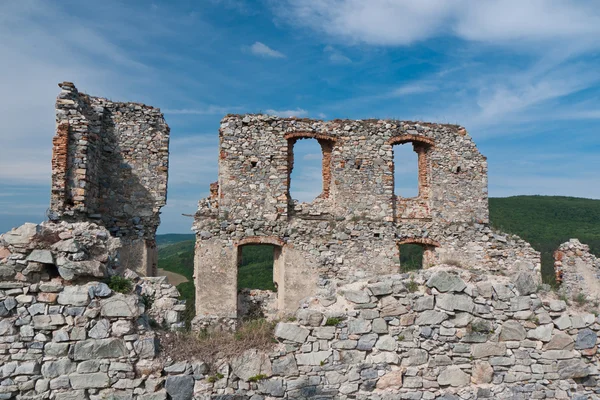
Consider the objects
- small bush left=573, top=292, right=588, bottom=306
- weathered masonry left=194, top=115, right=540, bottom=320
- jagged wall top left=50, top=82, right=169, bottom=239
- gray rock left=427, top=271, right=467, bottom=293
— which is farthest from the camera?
weathered masonry left=194, top=115, right=540, bottom=320

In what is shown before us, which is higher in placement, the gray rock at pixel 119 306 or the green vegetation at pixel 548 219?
the green vegetation at pixel 548 219

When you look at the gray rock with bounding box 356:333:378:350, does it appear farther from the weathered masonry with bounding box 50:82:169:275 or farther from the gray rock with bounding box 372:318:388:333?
the weathered masonry with bounding box 50:82:169:275

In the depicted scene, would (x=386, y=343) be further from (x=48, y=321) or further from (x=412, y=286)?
(x=48, y=321)

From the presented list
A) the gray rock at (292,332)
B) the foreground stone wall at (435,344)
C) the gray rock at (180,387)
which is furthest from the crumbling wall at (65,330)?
the gray rock at (292,332)

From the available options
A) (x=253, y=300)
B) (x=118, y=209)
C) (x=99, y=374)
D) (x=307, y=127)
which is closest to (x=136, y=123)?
(x=118, y=209)

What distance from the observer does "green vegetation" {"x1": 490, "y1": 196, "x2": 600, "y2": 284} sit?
32934mm

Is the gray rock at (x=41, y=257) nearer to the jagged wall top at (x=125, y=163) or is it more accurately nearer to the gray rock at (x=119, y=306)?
the gray rock at (x=119, y=306)

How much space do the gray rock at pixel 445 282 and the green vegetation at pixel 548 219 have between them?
2490cm

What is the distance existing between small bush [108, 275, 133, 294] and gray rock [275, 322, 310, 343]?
212 cm

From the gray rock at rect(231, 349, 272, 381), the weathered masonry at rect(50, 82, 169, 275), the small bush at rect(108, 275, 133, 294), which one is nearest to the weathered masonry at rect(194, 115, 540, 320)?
the weathered masonry at rect(50, 82, 169, 275)

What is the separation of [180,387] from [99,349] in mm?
1121

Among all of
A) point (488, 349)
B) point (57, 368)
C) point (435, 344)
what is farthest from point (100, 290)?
point (488, 349)

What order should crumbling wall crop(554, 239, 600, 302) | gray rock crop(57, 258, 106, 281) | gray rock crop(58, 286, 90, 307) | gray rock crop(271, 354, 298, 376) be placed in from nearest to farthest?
gray rock crop(58, 286, 90, 307) < gray rock crop(57, 258, 106, 281) < gray rock crop(271, 354, 298, 376) < crumbling wall crop(554, 239, 600, 302)

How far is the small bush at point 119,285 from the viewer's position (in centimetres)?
545
